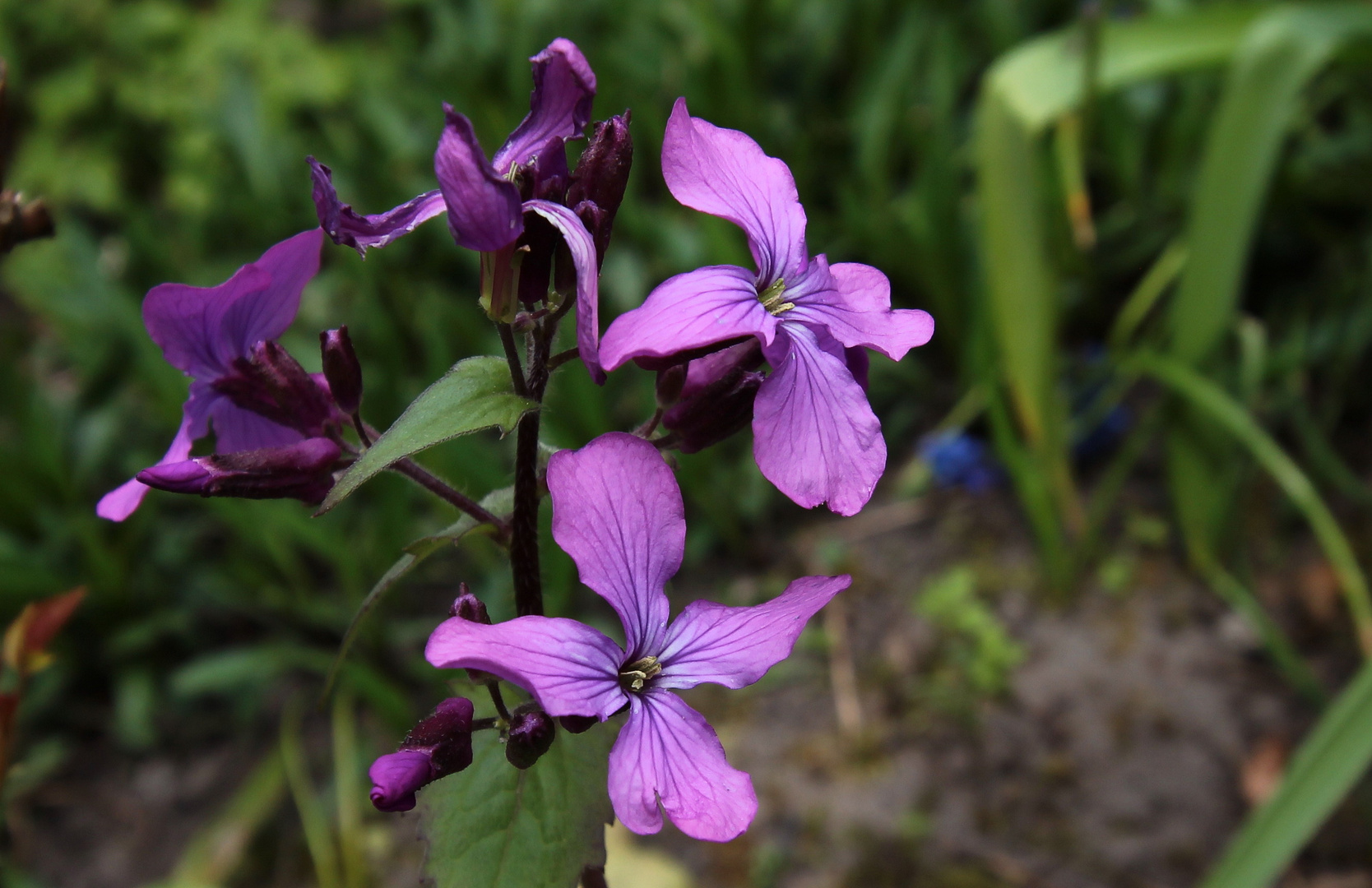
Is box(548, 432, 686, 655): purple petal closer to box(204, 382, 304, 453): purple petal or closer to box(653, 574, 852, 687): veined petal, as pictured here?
box(653, 574, 852, 687): veined petal

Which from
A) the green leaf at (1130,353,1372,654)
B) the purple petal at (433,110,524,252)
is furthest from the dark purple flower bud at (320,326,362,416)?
the green leaf at (1130,353,1372,654)

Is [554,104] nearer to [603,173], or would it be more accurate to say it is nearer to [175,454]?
[603,173]

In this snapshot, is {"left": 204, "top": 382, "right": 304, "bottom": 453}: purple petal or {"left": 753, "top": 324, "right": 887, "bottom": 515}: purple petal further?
{"left": 204, "top": 382, "right": 304, "bottom": 453}: purple petal

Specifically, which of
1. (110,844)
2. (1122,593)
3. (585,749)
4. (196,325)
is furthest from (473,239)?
(110,844)

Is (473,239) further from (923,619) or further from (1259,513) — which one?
(1259,513)

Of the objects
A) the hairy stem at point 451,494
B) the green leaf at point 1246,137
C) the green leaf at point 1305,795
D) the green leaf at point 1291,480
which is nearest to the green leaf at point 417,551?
the hairy stem at point 451,494

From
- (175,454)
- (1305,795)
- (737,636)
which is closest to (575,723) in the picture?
(737,636)

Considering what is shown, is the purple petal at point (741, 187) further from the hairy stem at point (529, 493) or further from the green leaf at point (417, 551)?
the green leaf at point (417, 551)
